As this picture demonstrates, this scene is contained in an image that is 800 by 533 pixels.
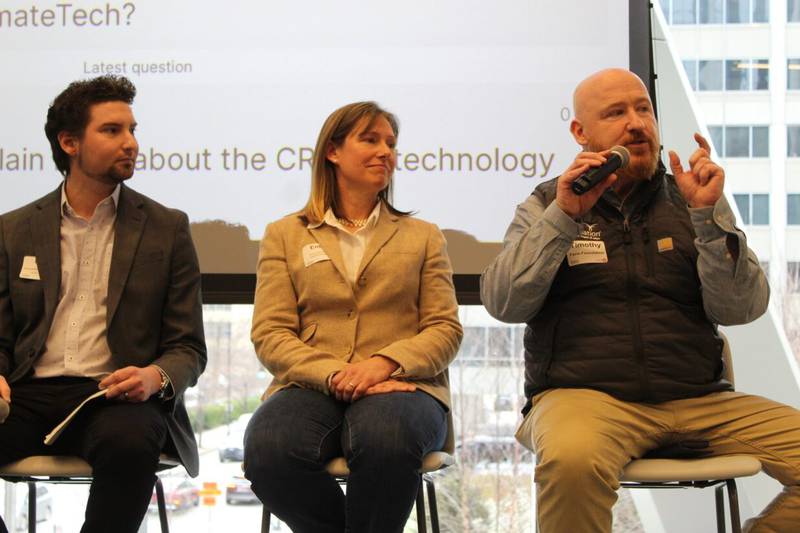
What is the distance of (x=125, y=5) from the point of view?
3.81 m

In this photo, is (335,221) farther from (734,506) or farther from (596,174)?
(734,506)

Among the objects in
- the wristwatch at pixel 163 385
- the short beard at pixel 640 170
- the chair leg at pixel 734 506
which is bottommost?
the chair leg at pixel 734 506

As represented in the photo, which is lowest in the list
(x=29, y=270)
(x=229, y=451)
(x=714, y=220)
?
(x=229, y=451)

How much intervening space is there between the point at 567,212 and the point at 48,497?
2.69m

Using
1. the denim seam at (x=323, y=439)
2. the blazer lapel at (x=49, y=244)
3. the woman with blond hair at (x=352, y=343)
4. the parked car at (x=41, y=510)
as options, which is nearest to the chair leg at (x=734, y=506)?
the woman with blond hair at (x=352, y=343)

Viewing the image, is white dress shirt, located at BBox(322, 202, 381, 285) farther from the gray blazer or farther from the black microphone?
the black microphone

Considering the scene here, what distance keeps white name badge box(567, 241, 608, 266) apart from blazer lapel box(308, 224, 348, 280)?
0.63 m

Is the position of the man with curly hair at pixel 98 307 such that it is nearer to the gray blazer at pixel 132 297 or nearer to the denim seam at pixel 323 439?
the gray blazer at pixel 132 297

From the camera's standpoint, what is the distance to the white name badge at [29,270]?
287 cm

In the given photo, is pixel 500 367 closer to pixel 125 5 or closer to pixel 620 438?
pixel 620 438

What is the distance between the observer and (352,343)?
272 centimetres

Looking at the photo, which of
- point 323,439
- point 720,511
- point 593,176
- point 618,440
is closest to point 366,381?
point 323,439

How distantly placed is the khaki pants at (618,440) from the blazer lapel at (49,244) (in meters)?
1.39

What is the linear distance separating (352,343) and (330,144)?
2.07 ft
